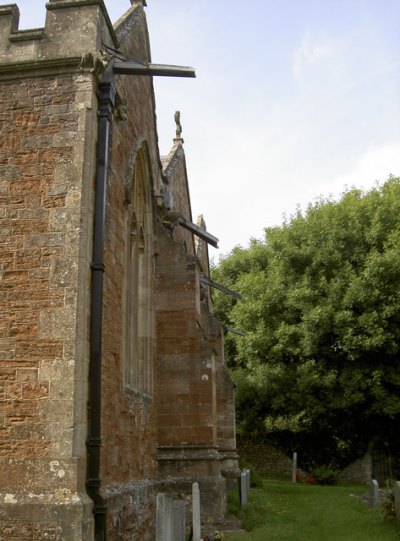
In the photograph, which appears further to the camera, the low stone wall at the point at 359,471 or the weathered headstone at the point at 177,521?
the low stone wall at the point at 359,471

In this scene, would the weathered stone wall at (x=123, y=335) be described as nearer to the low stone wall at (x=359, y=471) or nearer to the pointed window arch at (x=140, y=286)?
the pointed window arch at (x=140, y=286)

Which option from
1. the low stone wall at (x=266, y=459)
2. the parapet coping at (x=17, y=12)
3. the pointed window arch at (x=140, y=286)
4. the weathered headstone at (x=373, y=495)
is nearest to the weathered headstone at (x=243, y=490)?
the weathered headstone at (x=373, y=495)

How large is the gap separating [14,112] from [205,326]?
1026cm

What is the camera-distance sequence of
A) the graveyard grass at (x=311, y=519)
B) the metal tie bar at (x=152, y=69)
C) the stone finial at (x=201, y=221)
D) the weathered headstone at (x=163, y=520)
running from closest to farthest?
the weathered headstone at (x=163, y=520)
the metal tie bar at (x=152, y=69)
the graveyard grass at (x=311, y=519)
the stone finial at (x=201, y=221)

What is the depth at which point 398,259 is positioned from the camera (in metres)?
22.8

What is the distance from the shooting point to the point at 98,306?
24.5 feet

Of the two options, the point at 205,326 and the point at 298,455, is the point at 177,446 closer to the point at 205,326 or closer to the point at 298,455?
the point at 205,326

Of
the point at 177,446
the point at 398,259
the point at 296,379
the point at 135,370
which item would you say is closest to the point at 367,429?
the point at 296,379

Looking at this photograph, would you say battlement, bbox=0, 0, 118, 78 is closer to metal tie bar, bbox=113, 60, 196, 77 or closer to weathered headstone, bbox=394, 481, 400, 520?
metal tie bar, bbox=113, 60, 196, 77

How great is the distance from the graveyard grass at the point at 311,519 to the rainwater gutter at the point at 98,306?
454 cm

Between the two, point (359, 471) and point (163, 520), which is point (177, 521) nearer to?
point (163, 520)

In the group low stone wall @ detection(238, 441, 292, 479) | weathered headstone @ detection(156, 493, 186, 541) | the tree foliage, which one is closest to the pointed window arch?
weathered headstone @ detection(156, 493, 186, 541)

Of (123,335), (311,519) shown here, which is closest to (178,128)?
(123,335)

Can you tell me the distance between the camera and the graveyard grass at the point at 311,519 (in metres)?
11.8
